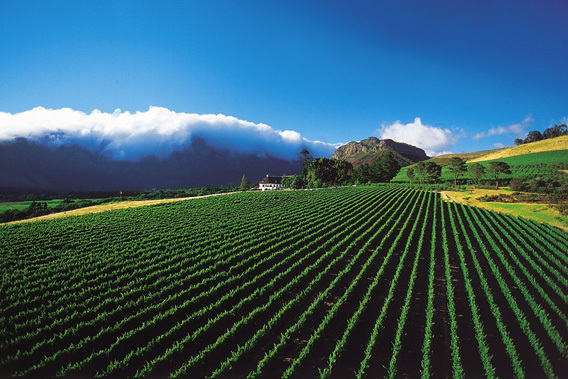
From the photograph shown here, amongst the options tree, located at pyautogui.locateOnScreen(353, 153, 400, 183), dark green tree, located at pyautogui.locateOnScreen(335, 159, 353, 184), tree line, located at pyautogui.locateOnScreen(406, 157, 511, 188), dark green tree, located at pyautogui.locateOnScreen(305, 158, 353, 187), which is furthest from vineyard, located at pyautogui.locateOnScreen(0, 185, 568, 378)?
tree, located at pyautogui.locateOnScreen(353, 153, 400, 183)

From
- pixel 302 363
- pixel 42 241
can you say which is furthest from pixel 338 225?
pixel 42 241

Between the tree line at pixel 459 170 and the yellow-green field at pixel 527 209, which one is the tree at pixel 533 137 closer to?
the tree line at pixel 459 170

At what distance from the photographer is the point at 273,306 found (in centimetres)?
1262

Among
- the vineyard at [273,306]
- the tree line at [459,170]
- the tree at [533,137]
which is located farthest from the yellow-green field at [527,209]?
the tree at [533,137]

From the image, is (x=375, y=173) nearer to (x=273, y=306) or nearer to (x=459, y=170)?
(x=459, y=170)

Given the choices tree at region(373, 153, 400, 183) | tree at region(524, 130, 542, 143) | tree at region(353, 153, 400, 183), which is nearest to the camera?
tree at region(353, 153, 400, 183)

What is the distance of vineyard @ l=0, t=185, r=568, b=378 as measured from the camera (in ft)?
29.0

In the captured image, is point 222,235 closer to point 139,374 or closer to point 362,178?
point 139,374

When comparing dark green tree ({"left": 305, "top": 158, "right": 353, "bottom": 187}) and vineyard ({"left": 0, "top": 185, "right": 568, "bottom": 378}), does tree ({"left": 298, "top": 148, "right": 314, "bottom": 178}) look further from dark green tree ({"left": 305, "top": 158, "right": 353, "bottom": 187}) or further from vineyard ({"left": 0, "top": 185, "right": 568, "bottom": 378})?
vineyard ({"left": 0, "top": 185, "right": 568, "bottom": 378})

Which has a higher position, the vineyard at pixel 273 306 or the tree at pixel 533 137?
the tree at pixel 533 137

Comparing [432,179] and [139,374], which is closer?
[139,374]

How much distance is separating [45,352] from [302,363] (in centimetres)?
989

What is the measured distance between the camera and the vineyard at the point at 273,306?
29.0ft

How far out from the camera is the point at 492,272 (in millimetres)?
17125
